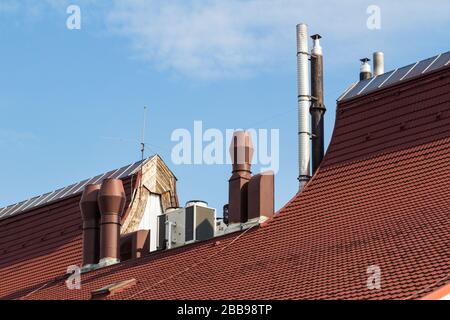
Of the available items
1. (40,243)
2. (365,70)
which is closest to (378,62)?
(365,70)

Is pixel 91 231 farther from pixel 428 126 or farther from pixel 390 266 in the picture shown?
pixel 390 266

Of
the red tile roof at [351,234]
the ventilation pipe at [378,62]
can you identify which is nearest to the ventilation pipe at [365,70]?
the ventilation pipe at [378,62]

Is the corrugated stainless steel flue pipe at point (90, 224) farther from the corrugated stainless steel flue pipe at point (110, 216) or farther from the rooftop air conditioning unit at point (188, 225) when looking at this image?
the rooftop air conditioning unit at point (188, 225)

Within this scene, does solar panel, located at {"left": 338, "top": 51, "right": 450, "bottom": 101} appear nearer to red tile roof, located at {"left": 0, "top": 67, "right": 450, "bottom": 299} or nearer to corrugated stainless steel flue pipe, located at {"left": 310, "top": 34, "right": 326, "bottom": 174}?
red tile roof, located at {"left": 0, "top": 67, "right": 450, "bottom": 299}

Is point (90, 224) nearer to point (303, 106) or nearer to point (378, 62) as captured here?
point (303, 106)

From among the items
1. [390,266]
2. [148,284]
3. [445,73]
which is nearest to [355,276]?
[390,266]

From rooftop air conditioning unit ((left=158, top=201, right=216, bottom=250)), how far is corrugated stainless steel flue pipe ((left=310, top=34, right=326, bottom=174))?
9.78ft

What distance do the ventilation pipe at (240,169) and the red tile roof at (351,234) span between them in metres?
1.46

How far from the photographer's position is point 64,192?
29.6 metres

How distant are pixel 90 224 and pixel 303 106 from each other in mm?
5947

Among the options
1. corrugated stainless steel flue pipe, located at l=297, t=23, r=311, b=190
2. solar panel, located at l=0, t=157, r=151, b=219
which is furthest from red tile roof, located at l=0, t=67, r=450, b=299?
solar panel, located at l=0, t=157, r=151, b=219

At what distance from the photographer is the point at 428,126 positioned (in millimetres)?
21453

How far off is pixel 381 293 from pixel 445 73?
320 inches

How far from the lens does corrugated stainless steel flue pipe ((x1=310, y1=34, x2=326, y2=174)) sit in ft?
86.1
